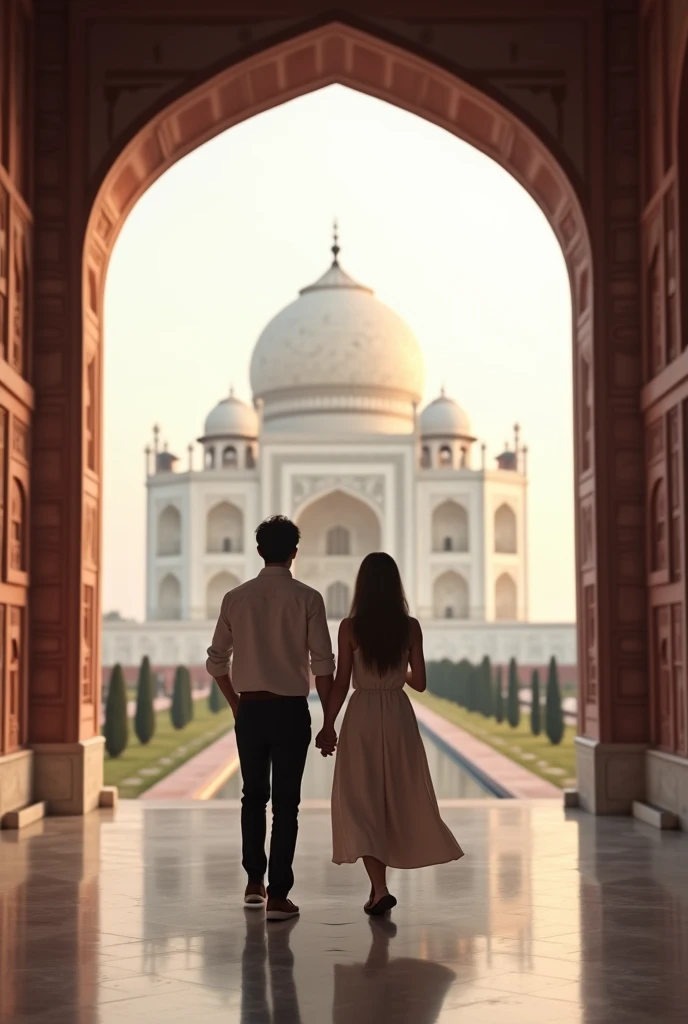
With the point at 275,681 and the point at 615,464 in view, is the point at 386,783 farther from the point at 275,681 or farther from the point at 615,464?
the point at 615,464

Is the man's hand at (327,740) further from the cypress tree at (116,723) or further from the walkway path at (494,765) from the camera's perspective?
the cypress tree at (116,723)

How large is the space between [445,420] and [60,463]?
73.6ft

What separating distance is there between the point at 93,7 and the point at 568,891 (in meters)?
4.30

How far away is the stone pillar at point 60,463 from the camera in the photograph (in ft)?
18.9

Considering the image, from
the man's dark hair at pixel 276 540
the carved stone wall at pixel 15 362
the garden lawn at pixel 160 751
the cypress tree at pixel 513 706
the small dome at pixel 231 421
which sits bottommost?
the garden lawn at pixel 160 751

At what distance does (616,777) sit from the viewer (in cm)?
569

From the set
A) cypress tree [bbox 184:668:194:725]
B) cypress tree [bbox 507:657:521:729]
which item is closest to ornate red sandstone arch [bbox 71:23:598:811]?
cypress tree [bbox 507:657:521:729]

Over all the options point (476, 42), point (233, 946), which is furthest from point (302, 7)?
point (233, 946)

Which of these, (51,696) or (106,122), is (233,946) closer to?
(51,696)

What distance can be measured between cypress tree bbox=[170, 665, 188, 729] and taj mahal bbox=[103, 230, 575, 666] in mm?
10751

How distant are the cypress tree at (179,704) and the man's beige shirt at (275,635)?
9934mm

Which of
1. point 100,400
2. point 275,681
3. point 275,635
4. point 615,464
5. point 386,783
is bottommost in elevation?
point 386,783

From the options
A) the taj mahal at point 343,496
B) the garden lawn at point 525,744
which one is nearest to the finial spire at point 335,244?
the taj mahal at point 343,496

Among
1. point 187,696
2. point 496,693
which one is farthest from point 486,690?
point 187,696
